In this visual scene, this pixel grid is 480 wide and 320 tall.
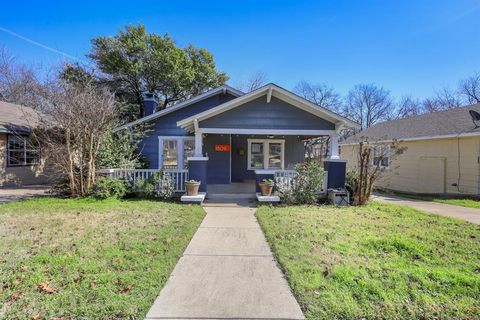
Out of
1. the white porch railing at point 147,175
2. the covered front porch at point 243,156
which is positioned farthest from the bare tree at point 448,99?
the white porch railing at point 147,175

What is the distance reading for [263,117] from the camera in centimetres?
973

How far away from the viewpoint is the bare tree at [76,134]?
29.4 feet

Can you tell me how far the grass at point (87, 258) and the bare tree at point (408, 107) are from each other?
145 ft

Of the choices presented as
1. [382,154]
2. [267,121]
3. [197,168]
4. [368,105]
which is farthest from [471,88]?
[197,168]

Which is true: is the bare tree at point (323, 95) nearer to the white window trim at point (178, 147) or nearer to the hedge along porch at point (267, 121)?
the white window trim at point (178, 147)

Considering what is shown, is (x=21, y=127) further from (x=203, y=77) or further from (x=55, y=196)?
(x=203, y=77)

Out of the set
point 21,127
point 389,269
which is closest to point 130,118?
point 21,127

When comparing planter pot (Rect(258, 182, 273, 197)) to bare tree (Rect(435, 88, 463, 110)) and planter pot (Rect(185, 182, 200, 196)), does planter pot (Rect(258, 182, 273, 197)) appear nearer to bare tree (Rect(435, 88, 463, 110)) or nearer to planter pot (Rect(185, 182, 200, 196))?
planter pot (Rect(185, 182, 200, 196))

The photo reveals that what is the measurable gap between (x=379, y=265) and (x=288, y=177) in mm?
5419

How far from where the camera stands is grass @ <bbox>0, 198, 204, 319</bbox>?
2.92m

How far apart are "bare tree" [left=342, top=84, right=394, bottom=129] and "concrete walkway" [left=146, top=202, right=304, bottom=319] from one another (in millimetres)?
41833

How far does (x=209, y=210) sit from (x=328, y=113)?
5388 millimetres

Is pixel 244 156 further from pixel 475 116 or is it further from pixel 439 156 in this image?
pixel 475 116

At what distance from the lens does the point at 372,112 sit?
4281 centimetres
